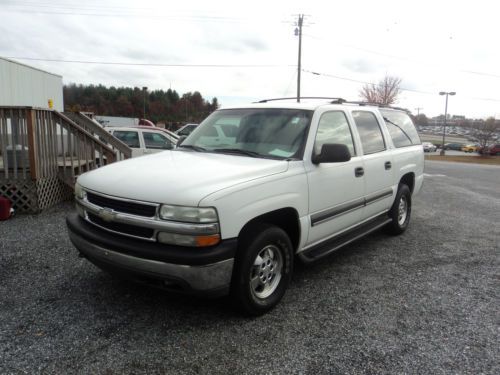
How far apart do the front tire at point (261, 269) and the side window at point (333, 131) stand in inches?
40.1

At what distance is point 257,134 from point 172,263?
1773mm

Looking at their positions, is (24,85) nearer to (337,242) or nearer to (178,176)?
(178,176)

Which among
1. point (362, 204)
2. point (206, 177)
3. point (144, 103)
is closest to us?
point (206, 177)

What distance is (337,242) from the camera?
4285mm

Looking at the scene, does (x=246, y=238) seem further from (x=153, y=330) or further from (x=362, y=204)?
(x=362, y=204)

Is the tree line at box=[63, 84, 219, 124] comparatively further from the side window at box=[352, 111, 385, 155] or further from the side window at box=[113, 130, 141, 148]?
the side window at box=[352, 111, 385, 155]

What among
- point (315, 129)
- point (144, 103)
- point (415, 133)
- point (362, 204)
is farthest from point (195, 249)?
point (144, 103)

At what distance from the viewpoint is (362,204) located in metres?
4.60

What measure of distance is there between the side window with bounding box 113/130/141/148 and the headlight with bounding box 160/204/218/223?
8.39m

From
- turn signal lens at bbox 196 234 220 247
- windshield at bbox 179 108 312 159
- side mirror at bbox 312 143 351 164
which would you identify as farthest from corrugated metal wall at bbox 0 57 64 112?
turn signal lens at bbox 196 234 220 247

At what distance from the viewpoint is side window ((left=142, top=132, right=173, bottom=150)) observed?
35.7 ft

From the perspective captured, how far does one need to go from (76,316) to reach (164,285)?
98cm

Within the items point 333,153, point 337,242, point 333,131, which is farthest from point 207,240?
point 333,131

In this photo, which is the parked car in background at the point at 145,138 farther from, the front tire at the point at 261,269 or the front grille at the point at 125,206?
the front tire at the point at 261,269
